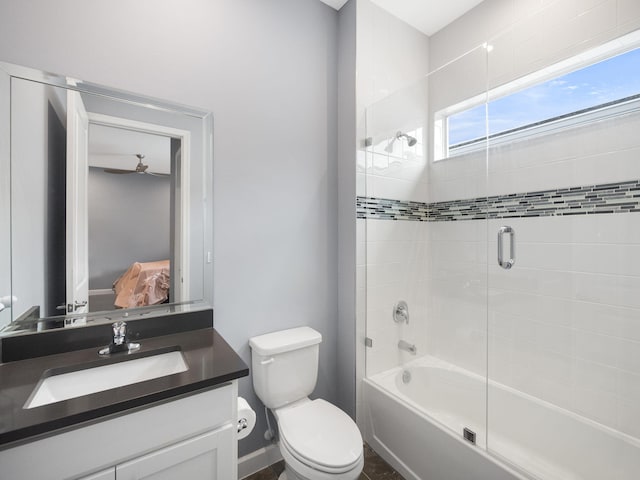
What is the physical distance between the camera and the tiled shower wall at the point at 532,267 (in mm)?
1463

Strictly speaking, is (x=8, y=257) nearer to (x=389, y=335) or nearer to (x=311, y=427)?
(x=311, y=427)

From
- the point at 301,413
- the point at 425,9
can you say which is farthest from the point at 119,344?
the point at 425,9

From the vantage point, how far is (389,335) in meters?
2.06

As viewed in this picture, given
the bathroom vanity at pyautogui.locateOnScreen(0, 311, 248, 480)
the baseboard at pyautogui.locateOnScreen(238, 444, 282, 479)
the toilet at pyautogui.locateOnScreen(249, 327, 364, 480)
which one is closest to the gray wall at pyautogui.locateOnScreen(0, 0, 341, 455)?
the baseboard at pyautogui.locateOnScreen(238, 444, 282, 479)

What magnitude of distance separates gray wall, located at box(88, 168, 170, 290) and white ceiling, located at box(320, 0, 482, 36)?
160 cm

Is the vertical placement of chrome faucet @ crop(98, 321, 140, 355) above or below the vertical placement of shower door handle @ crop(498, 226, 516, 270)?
below

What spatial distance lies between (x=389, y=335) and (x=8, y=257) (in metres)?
1.94

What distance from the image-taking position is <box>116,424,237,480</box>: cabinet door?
94 centimetres

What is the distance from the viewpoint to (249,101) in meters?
1.70

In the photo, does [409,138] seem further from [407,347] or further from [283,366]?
[283,366]

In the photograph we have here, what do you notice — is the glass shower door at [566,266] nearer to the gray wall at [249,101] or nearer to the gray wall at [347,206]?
the gray wall at [347,206]

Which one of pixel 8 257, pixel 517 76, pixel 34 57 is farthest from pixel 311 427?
pixel 517 76

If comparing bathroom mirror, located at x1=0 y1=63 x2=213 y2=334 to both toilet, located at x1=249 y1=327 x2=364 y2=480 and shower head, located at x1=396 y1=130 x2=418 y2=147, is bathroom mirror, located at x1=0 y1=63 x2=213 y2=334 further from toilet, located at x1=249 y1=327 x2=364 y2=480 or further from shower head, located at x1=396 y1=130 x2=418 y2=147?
shower head, located at x1=396 y1=130 x2=418 y2=147

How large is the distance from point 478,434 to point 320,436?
710 mm
